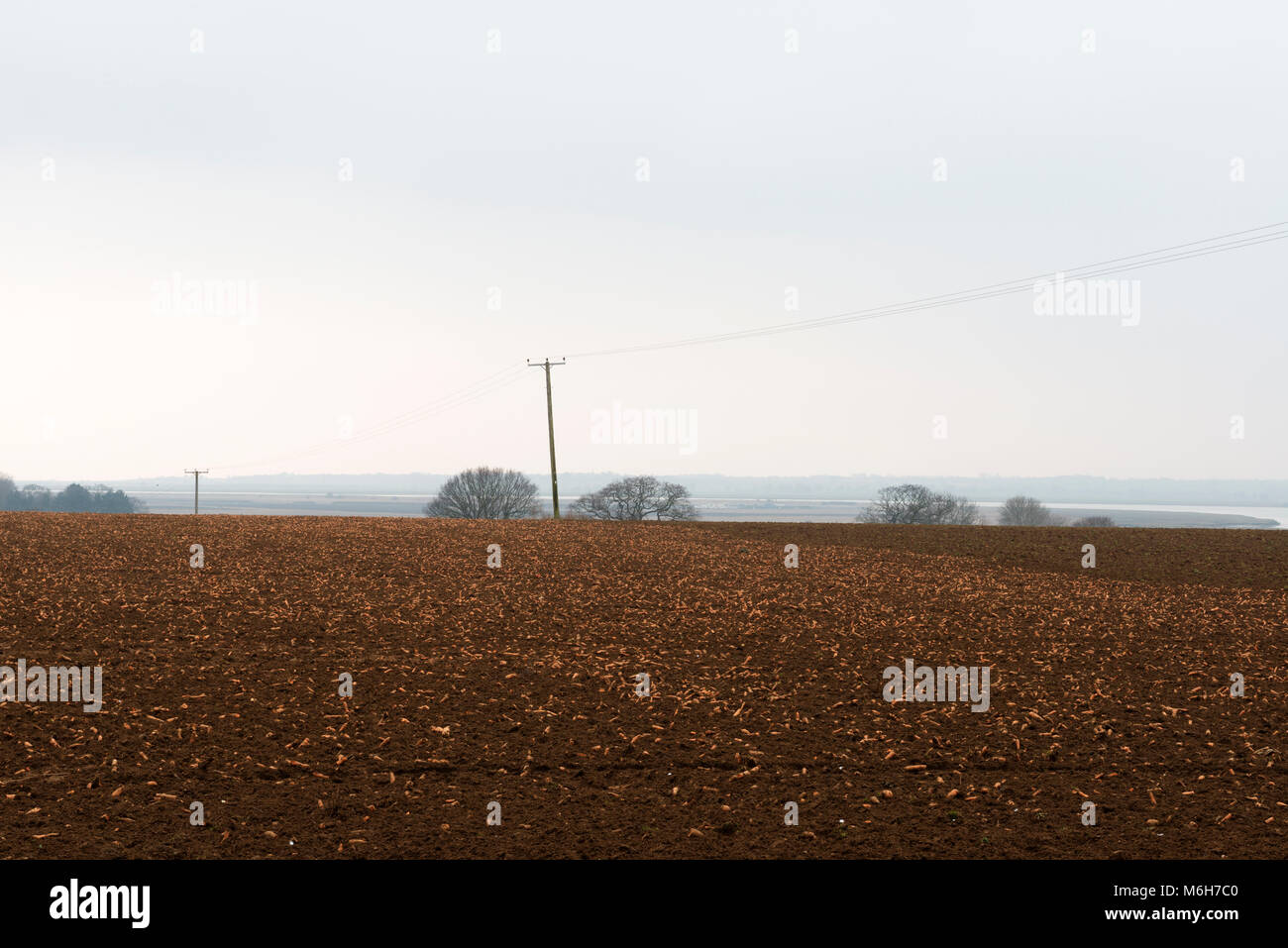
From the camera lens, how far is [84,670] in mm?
12219

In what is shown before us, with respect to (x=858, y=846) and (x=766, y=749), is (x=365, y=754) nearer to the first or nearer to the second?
(x=766, y=749)

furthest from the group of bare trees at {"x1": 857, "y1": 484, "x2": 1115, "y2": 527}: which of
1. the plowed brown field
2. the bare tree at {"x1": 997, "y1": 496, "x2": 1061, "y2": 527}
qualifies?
the plowed brown field

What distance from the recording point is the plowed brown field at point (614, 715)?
8578 mm

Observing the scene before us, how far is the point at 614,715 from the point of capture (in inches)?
450

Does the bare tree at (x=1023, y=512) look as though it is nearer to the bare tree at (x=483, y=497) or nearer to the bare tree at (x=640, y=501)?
the bare tree at (x=640, y=501)

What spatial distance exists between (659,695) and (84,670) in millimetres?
7620

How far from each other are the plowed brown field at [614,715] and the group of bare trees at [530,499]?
62.3 m

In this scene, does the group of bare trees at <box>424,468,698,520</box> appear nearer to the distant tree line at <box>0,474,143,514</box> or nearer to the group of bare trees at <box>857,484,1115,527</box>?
the group of bare trees at <box>857,484,1115,527</box>

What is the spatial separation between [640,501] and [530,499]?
1811 centimetres

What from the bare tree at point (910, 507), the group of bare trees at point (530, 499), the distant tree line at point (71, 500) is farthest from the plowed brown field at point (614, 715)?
the distant tree line at point (71, 500)

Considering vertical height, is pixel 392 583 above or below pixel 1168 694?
above

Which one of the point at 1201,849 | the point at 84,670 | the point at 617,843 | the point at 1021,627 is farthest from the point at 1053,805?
the point at 84,670
